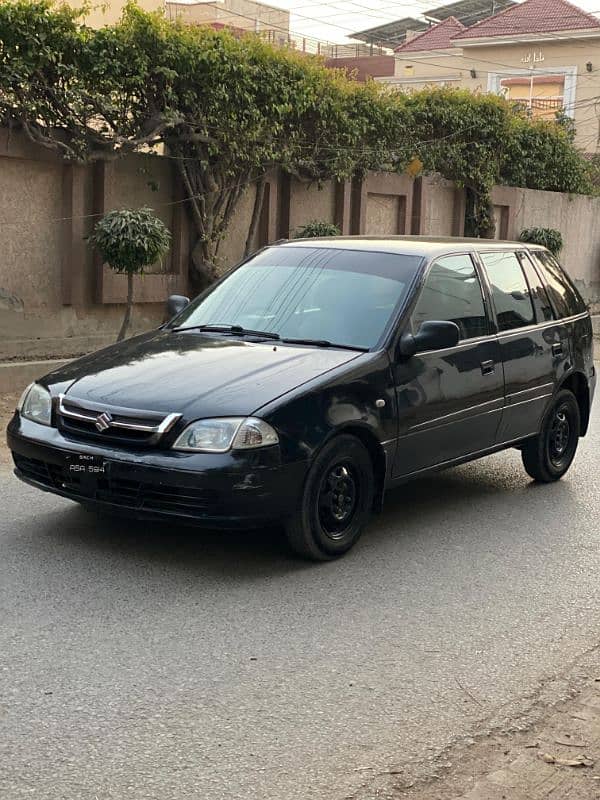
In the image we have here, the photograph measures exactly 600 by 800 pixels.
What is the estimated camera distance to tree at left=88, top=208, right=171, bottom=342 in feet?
39.2

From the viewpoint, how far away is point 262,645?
4746 millimetres

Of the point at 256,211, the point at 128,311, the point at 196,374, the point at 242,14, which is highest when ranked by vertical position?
the point at 242,14

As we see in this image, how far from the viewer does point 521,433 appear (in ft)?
24.9

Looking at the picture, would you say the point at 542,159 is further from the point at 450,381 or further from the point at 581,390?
the point at 450,381

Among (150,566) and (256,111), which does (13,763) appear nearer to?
(150,566)

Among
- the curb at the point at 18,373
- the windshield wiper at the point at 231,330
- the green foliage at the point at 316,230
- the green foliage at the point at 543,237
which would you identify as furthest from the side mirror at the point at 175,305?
the green foliage at the point at 543,237

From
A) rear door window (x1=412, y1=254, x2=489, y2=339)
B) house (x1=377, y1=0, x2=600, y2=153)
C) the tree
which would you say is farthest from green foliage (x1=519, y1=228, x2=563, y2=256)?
Result: house (x1=377, y1=0, x2=600, y2=153)

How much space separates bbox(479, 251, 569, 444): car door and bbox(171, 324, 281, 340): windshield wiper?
1.66m

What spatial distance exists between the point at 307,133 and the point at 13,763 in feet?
42.5

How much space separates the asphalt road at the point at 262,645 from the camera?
12.0ft

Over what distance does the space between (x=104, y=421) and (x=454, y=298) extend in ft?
8.29

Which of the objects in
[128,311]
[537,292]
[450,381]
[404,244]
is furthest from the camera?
[128,311]

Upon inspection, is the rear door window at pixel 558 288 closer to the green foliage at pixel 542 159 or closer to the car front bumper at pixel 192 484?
the car front bumper at pixel 192 484

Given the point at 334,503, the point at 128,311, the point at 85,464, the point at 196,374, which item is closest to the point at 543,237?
the point at 128,311
